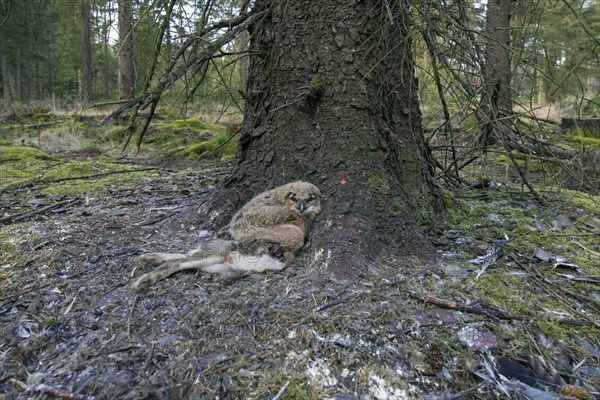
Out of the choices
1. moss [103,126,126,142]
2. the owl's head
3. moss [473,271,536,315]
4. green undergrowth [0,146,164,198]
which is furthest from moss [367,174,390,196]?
moss [103,126,126,142]

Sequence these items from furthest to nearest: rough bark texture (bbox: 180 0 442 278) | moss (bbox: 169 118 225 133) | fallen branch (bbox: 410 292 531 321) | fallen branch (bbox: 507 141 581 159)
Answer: moss (bbox: 169 118 225 133), fallen branch (bbox: 507 141 581 159), rough bark texture (bbox: 180 0 442 278), fallen branch (bbox: 410 292 531 321)

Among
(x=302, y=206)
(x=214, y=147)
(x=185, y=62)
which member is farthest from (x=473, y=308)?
(x=214, y=147)

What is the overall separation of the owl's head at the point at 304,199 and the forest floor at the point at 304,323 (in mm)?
522

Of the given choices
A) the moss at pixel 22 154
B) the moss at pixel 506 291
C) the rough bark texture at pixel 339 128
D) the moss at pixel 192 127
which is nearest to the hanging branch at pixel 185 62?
the rough bark texture at pixel 339 128

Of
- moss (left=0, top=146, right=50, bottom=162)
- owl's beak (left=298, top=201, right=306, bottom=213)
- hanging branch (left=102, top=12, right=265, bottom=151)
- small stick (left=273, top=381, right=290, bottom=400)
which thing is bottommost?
moss (left=0, top=146, right=50, bottom=162)

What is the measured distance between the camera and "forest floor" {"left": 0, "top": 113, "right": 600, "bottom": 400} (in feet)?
6.80

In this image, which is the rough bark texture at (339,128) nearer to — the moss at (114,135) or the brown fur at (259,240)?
the brown fur at (259,240)

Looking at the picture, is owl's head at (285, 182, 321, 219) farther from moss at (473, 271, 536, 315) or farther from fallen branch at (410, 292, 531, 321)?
moss at (473, 271, 536, 315)

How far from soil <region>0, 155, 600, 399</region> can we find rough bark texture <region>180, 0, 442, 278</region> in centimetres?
38

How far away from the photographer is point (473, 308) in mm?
2566

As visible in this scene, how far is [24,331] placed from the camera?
8.32 feet

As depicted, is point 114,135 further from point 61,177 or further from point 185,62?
point 185,62

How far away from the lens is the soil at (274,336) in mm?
2061

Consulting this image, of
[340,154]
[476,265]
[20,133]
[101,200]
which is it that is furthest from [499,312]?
[20,133]
